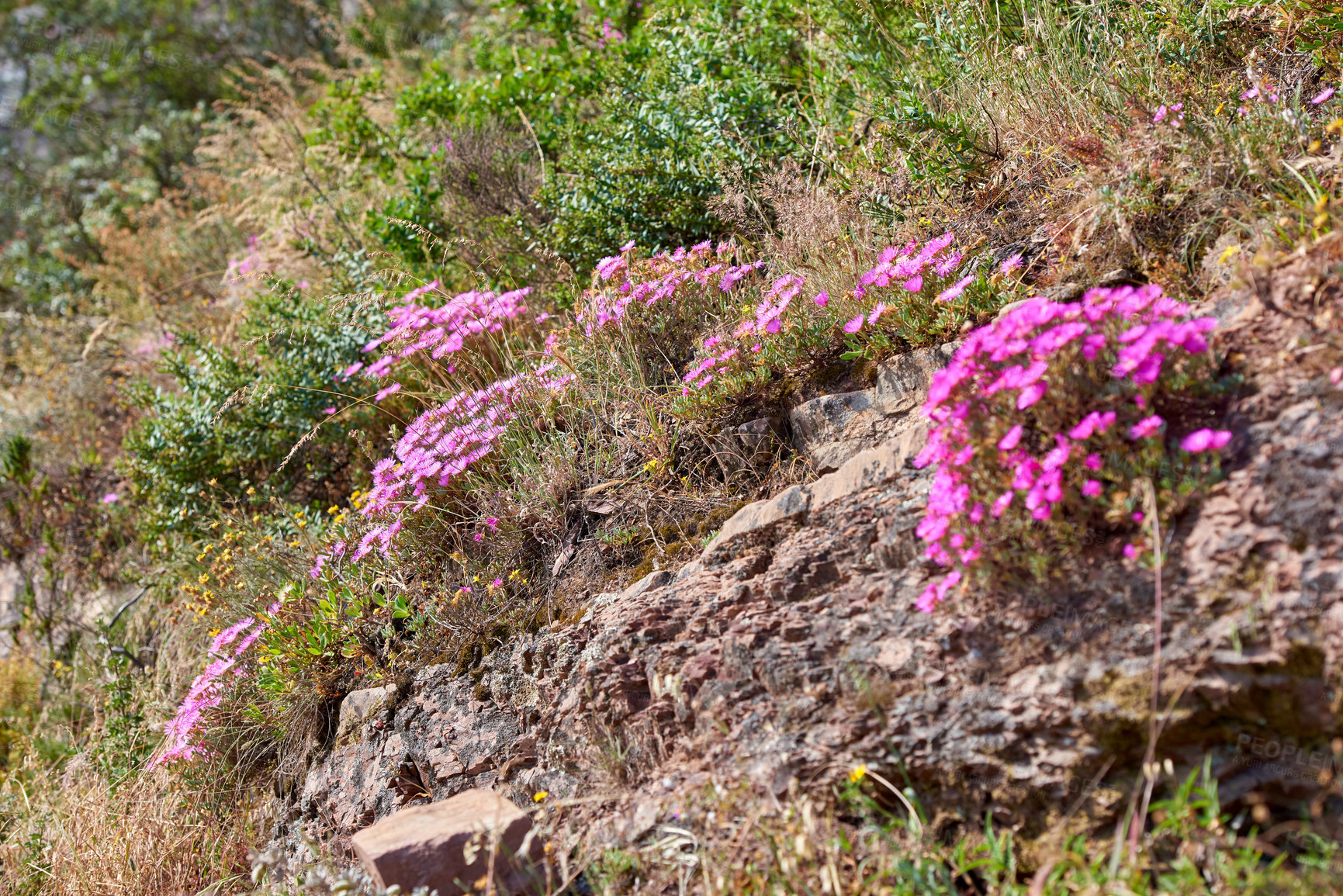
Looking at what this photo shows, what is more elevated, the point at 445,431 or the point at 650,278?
the point at 650,278

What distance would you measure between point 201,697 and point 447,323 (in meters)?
1.98

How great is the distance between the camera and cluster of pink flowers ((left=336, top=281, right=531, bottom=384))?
4297 mm

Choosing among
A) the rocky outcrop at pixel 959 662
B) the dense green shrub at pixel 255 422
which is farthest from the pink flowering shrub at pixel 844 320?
the dense green shrub at pixel 255 422

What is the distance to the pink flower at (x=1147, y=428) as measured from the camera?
210 cm

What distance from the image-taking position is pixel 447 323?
14.8 ft

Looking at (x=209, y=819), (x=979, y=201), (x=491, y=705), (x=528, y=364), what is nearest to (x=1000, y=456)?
(x=979, y=201)

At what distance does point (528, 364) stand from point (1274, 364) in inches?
114

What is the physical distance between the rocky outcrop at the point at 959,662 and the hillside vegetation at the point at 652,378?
9 centimetres

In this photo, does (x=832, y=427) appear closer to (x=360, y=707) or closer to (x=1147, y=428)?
(x=1147, y=428)

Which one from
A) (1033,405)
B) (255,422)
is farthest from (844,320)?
(255,422)

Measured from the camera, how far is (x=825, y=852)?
2201mm

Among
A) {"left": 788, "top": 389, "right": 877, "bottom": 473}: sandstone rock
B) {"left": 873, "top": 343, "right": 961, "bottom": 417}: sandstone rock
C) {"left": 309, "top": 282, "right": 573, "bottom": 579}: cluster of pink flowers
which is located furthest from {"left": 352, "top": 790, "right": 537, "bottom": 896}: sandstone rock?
{"left": 873, "top": 343, "right": 961, "bottom": 417}: sandstone rock

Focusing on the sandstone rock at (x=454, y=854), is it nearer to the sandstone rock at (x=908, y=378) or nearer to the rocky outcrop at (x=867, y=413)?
the rocky outcrop at (x=867, y=413)

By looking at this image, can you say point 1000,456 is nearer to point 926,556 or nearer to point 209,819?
point 926,556
